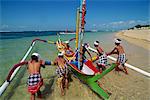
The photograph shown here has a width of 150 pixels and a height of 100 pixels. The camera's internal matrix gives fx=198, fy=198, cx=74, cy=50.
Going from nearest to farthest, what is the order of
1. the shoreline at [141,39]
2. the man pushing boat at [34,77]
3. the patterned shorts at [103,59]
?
the man pushing boat at [34,77] < the patterned shorts at [103,59] < the shoreline at [141,39]

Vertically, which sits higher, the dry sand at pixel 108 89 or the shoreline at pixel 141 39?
the shoreline at pixel 141 39

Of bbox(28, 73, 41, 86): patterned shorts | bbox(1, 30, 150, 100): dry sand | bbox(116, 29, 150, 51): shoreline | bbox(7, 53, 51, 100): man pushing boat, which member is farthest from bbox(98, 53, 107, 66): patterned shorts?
bbox(116, 29, 150, 51): shoreline

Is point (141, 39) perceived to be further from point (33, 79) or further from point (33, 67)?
point (33, 79)

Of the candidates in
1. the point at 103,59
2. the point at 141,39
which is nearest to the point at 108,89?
the point at 103,59

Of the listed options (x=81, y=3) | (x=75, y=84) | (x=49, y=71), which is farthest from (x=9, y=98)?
(x=81, y=3)

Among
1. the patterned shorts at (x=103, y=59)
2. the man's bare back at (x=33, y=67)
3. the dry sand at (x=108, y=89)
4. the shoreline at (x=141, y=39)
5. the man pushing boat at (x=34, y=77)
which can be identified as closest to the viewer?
the man pushing boat at (x=34, y=77)

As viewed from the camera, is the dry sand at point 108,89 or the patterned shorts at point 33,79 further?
the dry sand at point 108,89

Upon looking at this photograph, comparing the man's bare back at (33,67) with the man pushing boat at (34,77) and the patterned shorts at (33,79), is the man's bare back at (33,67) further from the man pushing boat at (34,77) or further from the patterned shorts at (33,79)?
the patterned shorts at (33,79)

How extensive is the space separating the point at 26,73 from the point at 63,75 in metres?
3.45

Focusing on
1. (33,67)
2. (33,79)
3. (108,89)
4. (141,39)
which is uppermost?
(33,67)

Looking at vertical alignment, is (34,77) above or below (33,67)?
below

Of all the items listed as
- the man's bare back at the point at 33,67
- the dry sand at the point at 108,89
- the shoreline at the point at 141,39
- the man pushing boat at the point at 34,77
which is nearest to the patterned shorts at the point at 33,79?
the man pushing boat at the point at 34,77

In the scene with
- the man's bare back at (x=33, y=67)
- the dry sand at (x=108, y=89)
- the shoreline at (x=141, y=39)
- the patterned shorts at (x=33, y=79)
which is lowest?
the dry sand at (x=108, y=89)

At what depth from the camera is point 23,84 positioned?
7.79m
